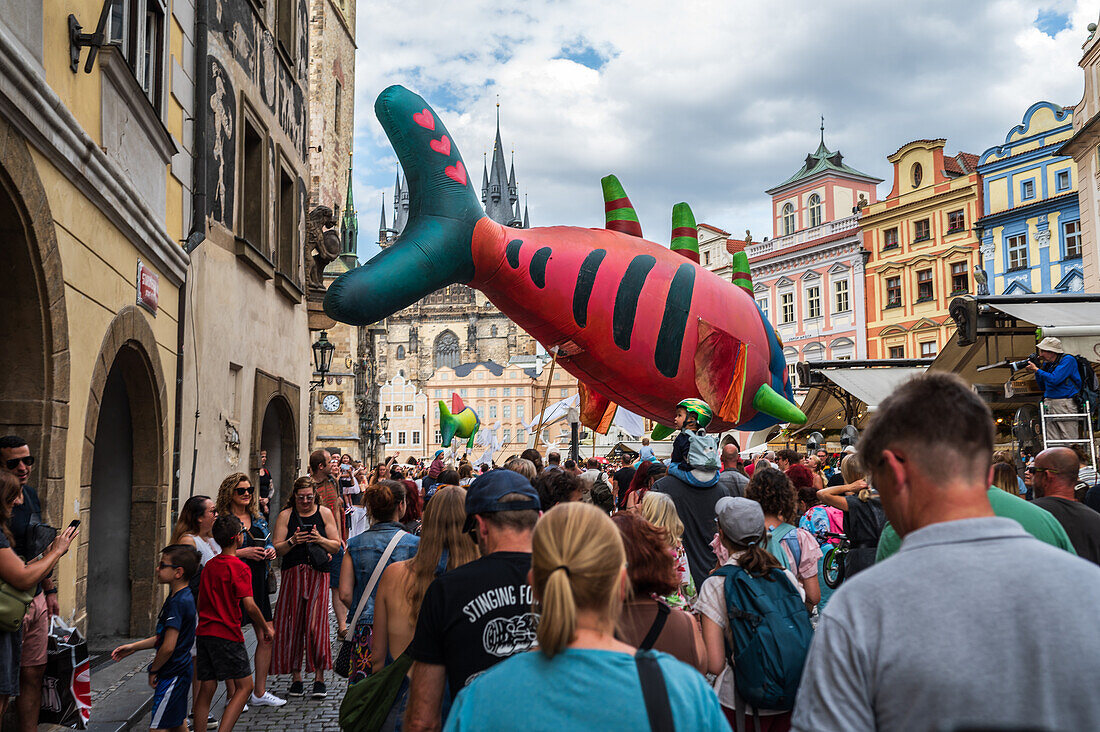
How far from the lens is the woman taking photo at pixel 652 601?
111 inches

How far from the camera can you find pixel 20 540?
4.63 m

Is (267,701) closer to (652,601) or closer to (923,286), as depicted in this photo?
(652,601)

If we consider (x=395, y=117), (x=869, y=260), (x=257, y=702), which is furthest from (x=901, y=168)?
(x=257, y=702)

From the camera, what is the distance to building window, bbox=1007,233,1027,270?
→ 29.1m

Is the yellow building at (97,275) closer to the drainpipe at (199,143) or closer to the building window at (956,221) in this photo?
the drainpipe at (199,143)

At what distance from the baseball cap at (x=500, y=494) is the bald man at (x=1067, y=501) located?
235cm

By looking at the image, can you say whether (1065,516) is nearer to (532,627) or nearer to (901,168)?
(532,627)

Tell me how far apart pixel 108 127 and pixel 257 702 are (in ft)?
14.0

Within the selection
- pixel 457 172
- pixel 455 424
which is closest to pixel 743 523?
pixel 457 172

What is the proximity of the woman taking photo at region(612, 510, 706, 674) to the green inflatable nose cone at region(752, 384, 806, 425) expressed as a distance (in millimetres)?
7808

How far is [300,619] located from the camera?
6523 millimetres

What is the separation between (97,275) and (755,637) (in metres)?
5.49

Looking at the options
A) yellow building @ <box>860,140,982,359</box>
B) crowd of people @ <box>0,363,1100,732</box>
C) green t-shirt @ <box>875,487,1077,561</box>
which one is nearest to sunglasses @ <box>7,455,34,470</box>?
crowd of people @ <box>0,363,1100,732</box>

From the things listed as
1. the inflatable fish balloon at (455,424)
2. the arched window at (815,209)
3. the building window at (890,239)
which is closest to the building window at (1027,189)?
the building window at (890,239)
